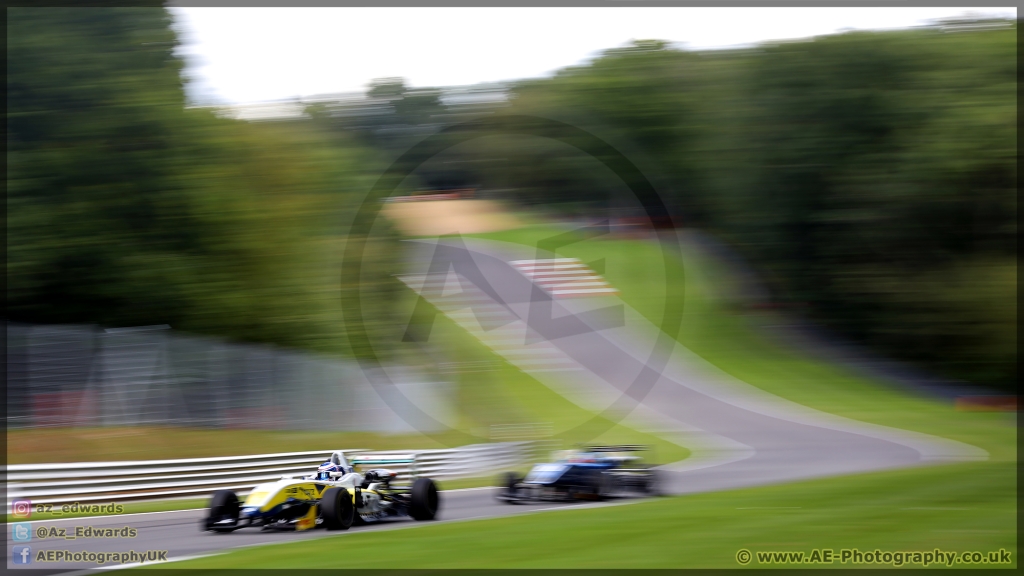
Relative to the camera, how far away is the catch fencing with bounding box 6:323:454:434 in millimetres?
12766

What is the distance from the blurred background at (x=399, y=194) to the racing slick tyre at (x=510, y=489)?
5.93 meters

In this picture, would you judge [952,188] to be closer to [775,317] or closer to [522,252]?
[775,317]

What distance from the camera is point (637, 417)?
24.0 metres

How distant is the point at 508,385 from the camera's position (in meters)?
24.2

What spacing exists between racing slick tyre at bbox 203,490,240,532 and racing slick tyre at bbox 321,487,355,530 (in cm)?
90

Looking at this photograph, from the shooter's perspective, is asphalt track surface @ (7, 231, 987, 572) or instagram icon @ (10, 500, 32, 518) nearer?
asphalt track surface @ (7, 231, 987, 572)

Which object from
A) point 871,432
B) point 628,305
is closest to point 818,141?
point 871,432

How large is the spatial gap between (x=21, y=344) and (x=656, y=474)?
955 centimetres

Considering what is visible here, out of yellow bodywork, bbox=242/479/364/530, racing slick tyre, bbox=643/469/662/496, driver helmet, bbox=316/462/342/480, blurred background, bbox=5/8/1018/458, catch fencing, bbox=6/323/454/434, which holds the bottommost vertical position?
racing slick tyre, bbox=643/469/662/496

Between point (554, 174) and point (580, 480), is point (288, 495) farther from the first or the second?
point (554, 174)

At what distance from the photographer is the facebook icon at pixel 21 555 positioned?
7395 millimetres

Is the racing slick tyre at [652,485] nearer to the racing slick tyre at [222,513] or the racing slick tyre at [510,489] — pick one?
the racing slick tyre at [510,489]

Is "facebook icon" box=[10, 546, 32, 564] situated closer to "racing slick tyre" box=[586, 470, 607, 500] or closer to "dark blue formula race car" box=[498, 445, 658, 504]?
"dark blue formula race car" box=[498, 445, 658, 504]

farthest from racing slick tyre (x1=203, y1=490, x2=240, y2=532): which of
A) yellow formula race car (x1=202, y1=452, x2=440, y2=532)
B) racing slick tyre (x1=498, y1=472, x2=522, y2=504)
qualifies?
racing slick tyre (x1=498, y1=472, x2=522, y2=504)
